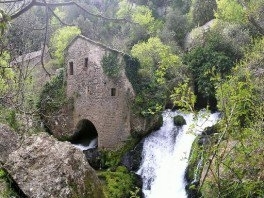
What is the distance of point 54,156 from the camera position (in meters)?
9.05

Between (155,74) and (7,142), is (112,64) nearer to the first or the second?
(155,74)

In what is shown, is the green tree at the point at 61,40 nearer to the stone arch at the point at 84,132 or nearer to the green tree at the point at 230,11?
the stone arch at the point at 84,132

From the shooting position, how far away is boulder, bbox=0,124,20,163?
1016 cm

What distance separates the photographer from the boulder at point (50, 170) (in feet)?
27.0

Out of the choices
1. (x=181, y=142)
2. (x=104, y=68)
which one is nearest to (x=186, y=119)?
(x=181, y=142)

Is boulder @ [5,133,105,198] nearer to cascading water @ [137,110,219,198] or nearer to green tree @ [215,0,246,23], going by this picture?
cascading water @ [137,110,219,198]

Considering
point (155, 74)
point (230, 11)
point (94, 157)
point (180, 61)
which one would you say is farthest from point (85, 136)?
point (230, 11)

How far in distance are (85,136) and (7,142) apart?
542 inches

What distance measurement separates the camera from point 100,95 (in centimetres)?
2198

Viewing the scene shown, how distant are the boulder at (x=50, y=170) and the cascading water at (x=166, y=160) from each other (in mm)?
8206

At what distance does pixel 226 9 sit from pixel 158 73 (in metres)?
9.97

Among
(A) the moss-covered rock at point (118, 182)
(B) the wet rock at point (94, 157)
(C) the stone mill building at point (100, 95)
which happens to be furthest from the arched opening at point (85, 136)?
(A) the moss-covered rock at point (118, 182)

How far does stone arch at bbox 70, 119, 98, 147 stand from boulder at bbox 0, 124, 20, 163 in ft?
40.0

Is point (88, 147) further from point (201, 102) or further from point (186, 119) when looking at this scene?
point (201, 102)
